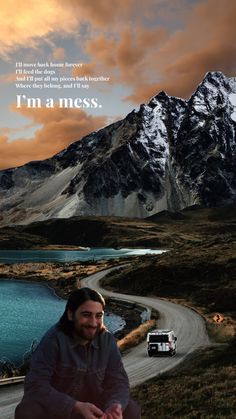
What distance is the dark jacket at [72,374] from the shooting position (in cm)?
686

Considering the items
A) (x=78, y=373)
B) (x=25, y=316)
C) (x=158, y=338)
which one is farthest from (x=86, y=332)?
(x=25, y=316)

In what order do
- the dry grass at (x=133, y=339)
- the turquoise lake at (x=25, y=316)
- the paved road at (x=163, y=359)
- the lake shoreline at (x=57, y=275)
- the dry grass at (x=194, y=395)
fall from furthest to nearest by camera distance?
the lake shoreline at (x=57, y=275) < the turquoise lake at (x=25, y=316) < the dry grass at (x=133, y=339) < the paved road at (x=163, y=359) < the dry grass at (x=194, y=395)

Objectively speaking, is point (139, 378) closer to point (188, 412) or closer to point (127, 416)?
point (188, 412)

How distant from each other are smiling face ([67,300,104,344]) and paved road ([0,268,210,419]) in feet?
61.6

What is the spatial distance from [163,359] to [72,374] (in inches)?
1417

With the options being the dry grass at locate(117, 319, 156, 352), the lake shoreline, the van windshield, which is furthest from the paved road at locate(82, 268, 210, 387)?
the lake shoreline

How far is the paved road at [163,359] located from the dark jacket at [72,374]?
1832 cm

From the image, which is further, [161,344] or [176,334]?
[176,334]

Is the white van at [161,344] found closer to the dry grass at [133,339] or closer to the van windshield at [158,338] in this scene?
the van windshield at [158,338]

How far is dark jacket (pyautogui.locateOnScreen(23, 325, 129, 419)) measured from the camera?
6863 millimetres

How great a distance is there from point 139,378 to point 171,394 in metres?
11.0

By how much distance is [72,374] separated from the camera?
24.2ft

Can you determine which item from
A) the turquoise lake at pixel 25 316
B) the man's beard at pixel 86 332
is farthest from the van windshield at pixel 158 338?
the man's beard at pixel 86 332

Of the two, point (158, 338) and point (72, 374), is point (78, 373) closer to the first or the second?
point (72, 374)
